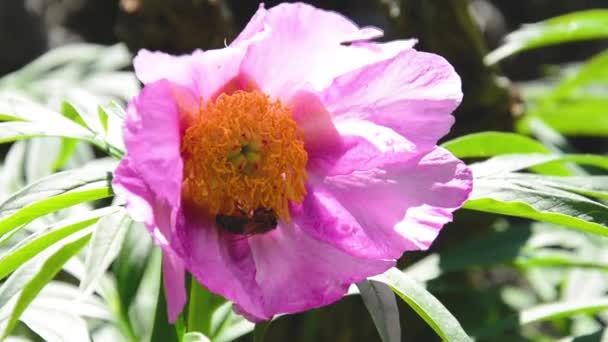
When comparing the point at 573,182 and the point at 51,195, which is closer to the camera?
the point at 51,195

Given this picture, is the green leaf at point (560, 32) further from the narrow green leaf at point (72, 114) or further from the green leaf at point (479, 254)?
the narrow green leaf at point (72, 114)

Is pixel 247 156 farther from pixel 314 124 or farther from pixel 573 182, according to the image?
pixel 573 182

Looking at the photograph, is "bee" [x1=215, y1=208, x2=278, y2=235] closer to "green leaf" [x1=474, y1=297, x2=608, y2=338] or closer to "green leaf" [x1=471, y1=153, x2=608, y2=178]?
"green leaf" [x1=471, y1=153, x2=608, y2=178]


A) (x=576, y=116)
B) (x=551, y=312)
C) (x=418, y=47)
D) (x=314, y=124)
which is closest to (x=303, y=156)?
(x=314, y=124)

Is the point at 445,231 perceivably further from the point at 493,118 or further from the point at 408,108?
the point at 408,108

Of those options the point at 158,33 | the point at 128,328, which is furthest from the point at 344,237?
the point at 158,33
